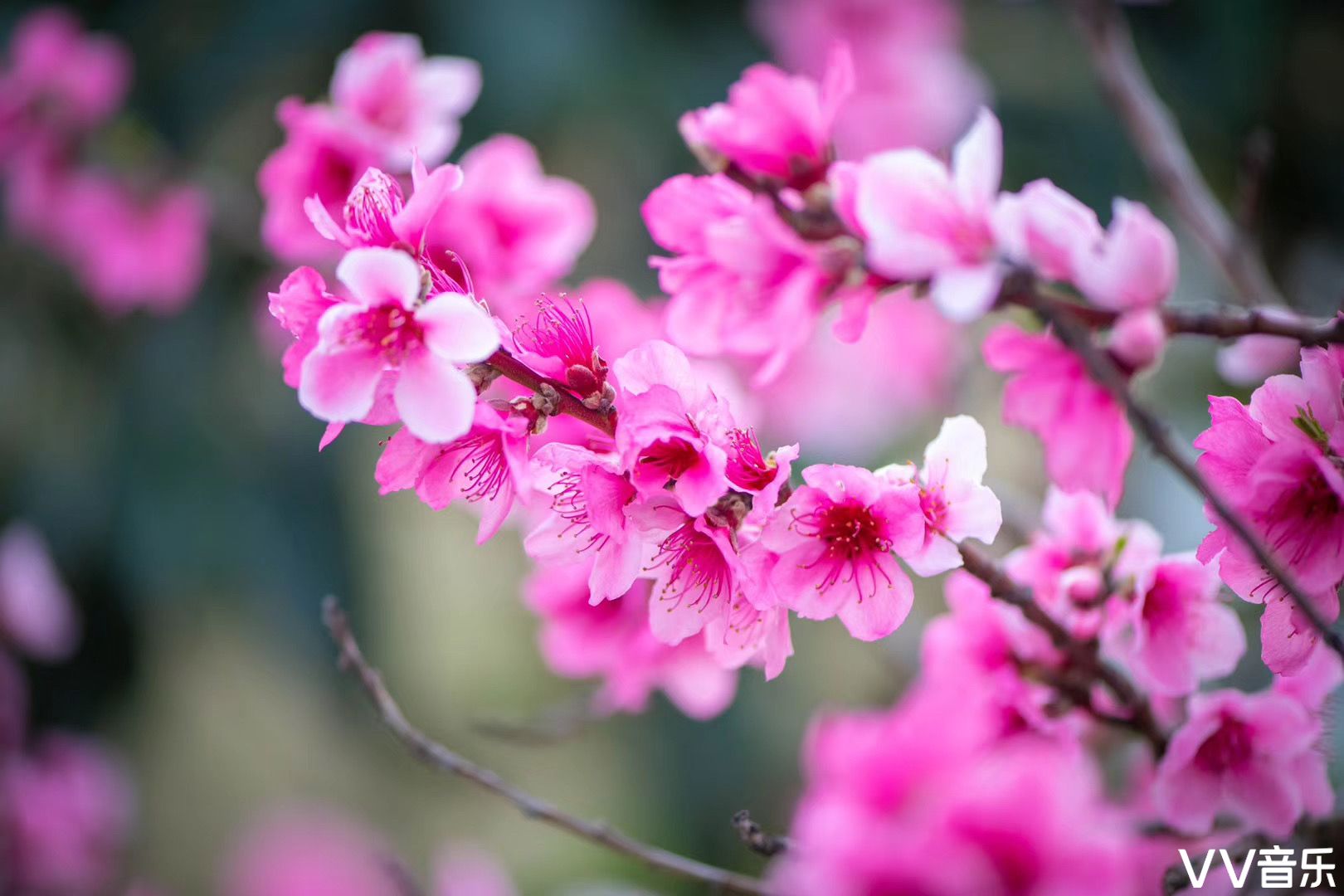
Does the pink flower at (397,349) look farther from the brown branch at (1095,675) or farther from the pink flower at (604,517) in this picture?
the brown branch at (1095,675)

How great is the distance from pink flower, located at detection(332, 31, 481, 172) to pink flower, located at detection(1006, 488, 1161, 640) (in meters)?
0.37

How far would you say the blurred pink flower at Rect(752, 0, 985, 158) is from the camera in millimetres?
1010

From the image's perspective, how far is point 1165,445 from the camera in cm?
27

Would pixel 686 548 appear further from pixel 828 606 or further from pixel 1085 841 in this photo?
pixel 1085 841


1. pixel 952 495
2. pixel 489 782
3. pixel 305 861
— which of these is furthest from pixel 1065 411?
pixel 305 861

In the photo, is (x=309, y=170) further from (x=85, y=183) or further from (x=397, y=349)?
(x=85, y=183)

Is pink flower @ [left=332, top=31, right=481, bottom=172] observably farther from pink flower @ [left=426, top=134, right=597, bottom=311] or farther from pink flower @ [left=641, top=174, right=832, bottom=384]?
pink flower @ [left=641, top=174, right=832, bottom=384]

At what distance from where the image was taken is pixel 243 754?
168 centimetres

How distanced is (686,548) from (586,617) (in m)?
0.21

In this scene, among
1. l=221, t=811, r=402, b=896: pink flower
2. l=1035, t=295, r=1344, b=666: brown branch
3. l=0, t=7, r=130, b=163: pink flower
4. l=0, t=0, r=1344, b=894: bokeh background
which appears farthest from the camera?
l=221, t=811, r=402, b=896: pink flower

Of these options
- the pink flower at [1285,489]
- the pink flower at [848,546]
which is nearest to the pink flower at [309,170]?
the pink flower at [848,546]

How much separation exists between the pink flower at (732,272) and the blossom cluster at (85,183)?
0.69 metres

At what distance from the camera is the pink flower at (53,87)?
2.76ft

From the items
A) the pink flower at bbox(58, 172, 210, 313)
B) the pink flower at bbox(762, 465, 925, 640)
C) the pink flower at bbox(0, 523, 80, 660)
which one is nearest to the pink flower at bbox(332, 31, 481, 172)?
the pink flower at bbox(762, 465, 925, 640)
